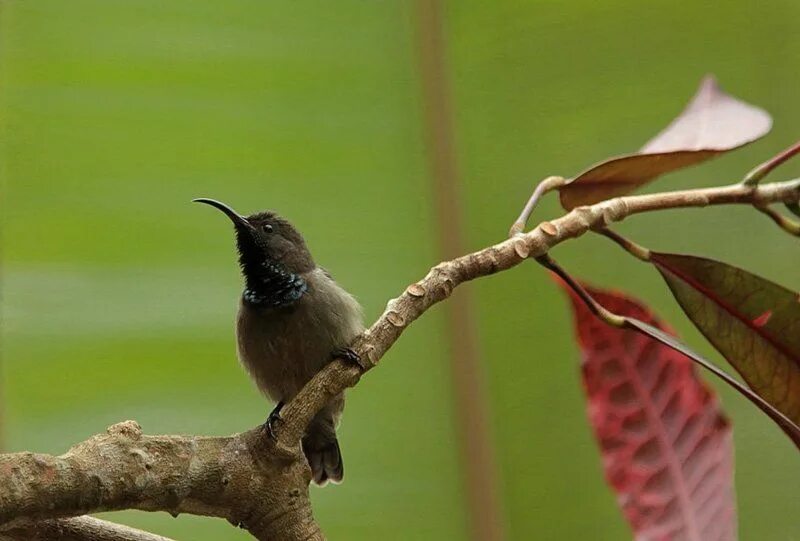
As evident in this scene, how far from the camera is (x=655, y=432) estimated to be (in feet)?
5.37

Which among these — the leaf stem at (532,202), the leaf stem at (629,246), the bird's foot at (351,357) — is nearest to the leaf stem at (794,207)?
the leaf stem at (629,246)

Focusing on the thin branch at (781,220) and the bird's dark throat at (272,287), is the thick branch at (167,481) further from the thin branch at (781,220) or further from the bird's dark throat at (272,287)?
the thin branch at (781,220)

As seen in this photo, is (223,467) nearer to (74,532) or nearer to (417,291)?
(74,532)

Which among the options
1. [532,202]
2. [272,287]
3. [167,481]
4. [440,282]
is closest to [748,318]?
[532,202]

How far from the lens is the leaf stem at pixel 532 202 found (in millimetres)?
1408

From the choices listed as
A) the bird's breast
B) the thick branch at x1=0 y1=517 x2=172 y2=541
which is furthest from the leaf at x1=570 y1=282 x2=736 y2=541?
the thick branch at x1=0 y1=517 x2=172 y2=541

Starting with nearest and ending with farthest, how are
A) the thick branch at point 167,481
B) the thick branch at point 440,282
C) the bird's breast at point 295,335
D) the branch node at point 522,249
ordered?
the thick branch at point 167,481 → the thick branch at point 440,282 → the branch node at point 522,249 → the bird's breast at point 295,335

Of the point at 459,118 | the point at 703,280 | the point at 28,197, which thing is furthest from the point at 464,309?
the point at 28,197

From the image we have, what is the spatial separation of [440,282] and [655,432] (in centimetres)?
60

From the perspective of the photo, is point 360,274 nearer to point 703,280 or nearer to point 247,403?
point 247,403

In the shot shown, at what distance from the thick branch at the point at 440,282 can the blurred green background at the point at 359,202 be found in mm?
871

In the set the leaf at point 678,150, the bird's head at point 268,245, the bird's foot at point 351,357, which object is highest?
the bird's head at point 268,245

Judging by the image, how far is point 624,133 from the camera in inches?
98.5

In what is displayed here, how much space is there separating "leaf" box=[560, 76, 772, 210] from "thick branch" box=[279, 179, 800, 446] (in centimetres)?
9
